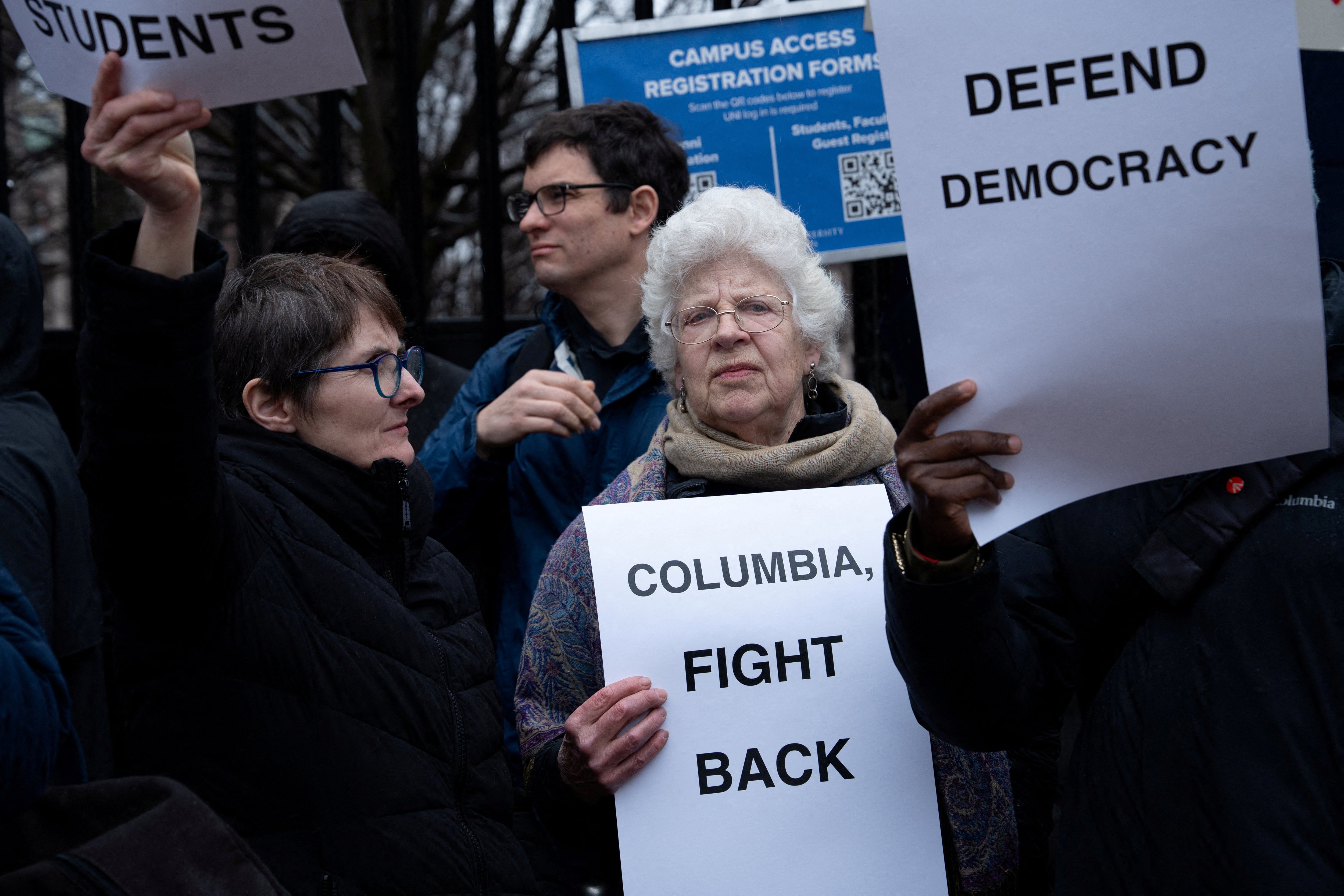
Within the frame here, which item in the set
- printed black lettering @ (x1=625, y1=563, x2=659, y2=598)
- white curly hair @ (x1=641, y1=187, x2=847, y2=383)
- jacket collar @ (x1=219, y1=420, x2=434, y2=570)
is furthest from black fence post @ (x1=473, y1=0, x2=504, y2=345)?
printed black lettering @ (x1=625, y1=563, x2=659, y2=598)

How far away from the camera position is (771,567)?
1.99m

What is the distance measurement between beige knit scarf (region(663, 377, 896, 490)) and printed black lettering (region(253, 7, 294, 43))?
1.05m

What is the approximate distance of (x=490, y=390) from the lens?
299 cm

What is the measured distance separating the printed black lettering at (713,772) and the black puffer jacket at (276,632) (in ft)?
1.05

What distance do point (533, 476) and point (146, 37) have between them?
5.19ft

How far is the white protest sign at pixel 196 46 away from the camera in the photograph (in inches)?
52.4

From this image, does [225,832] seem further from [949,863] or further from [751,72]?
[751,72]

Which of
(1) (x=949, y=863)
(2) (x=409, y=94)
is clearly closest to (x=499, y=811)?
(1) (x=949, y=863)

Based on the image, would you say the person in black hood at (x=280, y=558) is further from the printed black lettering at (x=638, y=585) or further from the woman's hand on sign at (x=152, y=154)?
the printed black lettering at (x=638, y=585)

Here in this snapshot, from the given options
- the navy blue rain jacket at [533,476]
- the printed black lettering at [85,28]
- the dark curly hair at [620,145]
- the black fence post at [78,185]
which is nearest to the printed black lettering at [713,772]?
the navy blue rain jacket at [533,476]

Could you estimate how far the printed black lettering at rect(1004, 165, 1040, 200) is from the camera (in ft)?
4.38

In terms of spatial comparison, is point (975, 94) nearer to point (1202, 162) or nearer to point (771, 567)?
point (1202, 162)

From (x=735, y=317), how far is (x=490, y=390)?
90 cm

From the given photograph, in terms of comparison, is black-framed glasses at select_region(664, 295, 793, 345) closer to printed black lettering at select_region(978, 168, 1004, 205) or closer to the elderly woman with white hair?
the elderly woman with white hair
